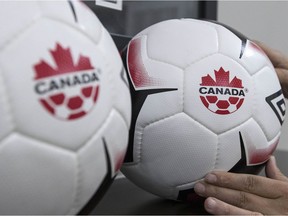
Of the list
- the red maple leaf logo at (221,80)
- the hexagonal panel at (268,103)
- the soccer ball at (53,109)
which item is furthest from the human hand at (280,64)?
the soccer ball at (53,109)

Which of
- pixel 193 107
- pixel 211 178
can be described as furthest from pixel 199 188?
pixel 193 107

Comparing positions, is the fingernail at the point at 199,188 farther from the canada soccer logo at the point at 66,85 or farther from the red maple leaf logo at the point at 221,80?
the canada soccer logo at the point at 66,85

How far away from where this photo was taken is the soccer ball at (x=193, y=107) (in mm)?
625

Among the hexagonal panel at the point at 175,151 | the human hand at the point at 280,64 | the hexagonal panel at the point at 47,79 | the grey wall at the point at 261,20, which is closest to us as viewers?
the hexagonal panel at the point at 47,79

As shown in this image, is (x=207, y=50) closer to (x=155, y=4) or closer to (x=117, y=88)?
(x=117, y=88)

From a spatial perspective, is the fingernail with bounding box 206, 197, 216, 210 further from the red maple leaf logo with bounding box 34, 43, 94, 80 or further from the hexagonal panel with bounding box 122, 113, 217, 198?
the red maple leaf logo with bounding box 34, 43, 94, 80

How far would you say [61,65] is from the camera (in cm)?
46

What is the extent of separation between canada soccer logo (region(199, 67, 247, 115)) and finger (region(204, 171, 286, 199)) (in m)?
0.12

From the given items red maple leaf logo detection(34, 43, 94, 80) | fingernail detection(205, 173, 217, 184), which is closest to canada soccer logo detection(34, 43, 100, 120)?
red maple leaf logo detection(34, 43, 94, 80)

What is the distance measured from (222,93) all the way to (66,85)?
0.29 m

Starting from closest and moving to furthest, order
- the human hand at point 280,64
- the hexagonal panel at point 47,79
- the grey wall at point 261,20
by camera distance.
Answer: the hexagonal panel at point 47,79 → the human hand at point 280,64 → the grey wall at point 261,20

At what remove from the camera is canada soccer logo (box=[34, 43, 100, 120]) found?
0.44m

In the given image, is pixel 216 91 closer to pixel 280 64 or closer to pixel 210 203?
pixel 210 203

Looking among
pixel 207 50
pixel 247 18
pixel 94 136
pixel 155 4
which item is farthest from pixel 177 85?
pixel 247 18
